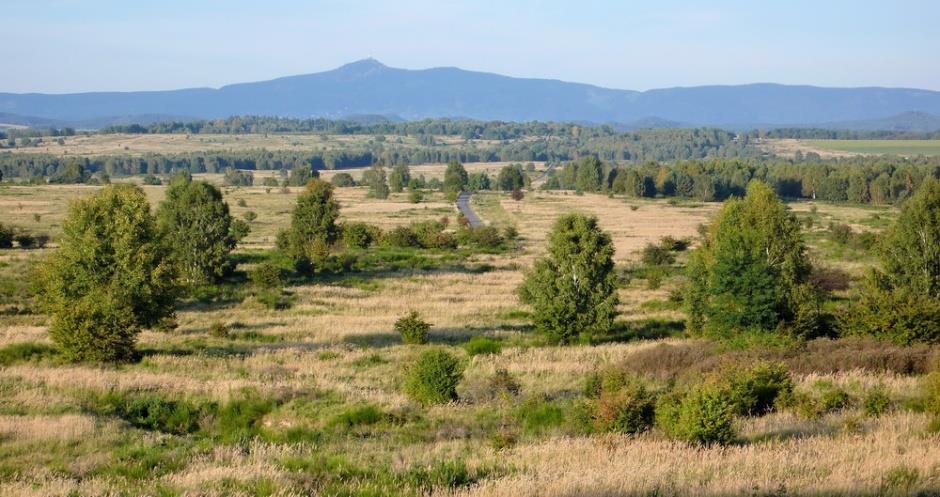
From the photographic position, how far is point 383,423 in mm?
16297

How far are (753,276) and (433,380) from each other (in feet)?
43.9

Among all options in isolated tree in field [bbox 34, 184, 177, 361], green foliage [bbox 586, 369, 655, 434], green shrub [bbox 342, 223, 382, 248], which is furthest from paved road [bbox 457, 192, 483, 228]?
green foliage [bbox 586, 369, 655, 434]

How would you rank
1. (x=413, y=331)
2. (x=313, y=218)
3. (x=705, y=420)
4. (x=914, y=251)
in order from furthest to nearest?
1. (x=313, y=218)
2. (x=914, y=251)
3. (x=413, y=331)
4. (x=705, y=420)

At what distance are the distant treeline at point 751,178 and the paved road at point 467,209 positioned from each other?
1971cm

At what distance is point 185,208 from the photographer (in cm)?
4334

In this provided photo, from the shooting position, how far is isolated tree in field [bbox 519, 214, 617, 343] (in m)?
28.9

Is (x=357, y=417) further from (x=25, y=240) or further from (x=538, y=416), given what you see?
(x=25, y=240)

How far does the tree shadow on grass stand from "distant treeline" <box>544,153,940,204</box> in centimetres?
8882

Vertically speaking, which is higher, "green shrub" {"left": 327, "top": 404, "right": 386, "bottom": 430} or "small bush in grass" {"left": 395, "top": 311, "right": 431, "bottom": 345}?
Answer: "green shrub" {"left": 327, "top": 404, "right": 386, "bottom": 430}

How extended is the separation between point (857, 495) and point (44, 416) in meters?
13.5

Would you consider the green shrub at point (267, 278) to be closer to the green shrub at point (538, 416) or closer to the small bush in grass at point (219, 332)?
the small bush in grass at point (219, 332)

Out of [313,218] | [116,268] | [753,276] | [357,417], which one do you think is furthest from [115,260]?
[313,218]

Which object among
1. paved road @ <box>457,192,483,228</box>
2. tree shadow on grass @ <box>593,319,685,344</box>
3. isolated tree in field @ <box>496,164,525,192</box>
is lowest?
paved road @ <box>457,192,483,228</box>

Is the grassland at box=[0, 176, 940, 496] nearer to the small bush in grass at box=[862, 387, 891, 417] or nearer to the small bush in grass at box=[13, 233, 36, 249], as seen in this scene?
the small bush in grass at box=[862, 387, 891, 417]
